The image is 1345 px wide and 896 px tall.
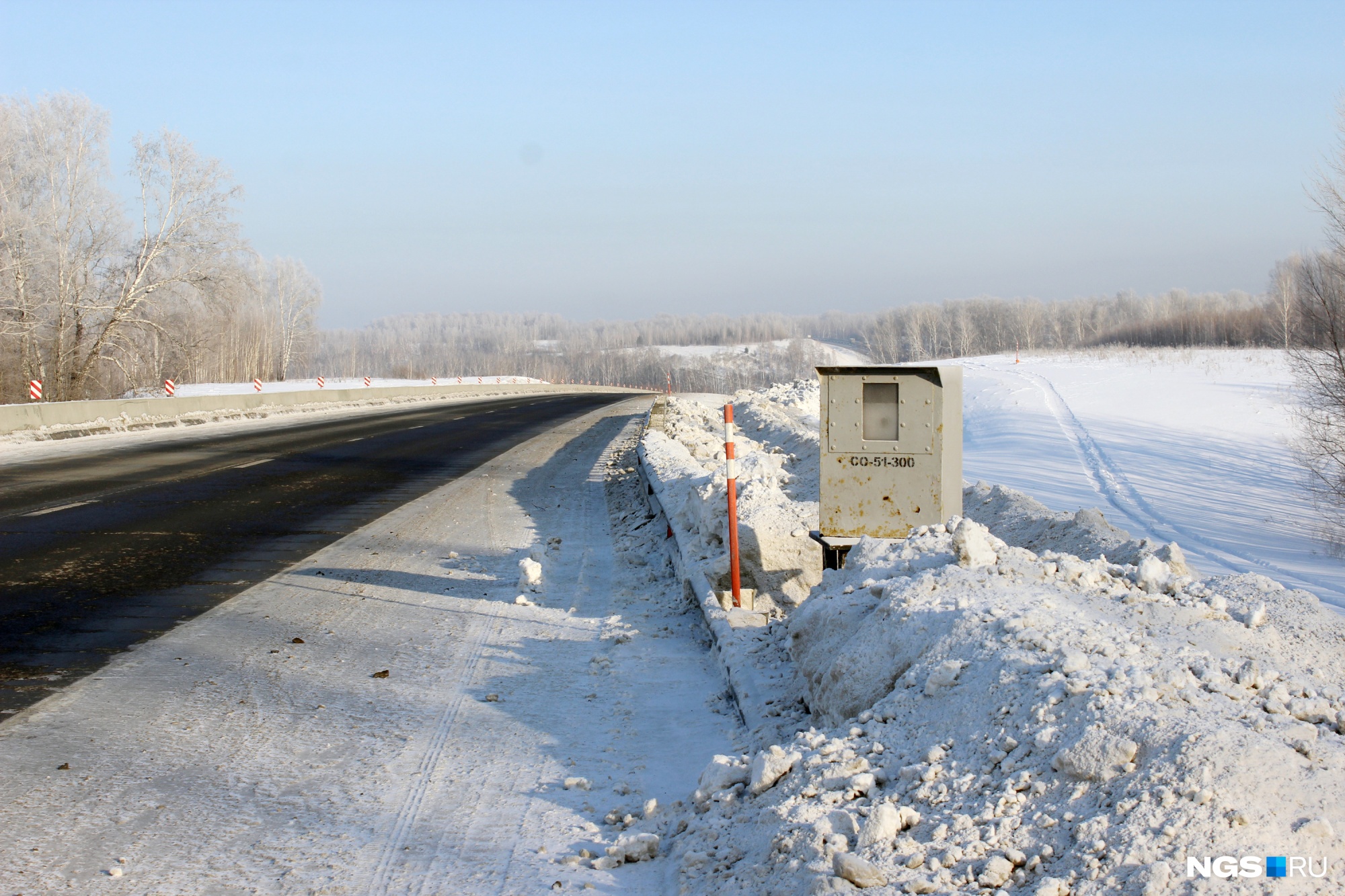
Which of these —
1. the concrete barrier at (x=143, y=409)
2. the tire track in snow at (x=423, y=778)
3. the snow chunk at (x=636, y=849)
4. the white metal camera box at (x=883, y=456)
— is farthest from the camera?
the concrete barrier at (x=143, y=409)

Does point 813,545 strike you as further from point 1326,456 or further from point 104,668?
point 1326,456

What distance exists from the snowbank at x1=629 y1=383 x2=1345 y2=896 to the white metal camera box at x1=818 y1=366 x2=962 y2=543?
4.95 ft

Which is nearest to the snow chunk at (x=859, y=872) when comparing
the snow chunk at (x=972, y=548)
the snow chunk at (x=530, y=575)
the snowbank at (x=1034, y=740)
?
the snowbank at (x=1034, y=740)

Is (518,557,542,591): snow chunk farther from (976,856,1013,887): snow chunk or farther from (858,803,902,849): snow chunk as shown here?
(976,856,1013,887): snow chunk

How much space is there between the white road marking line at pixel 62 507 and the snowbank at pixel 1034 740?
34.7ft

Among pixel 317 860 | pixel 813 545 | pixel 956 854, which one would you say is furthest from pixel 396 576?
pixel 956 854

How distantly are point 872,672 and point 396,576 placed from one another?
18.7ft

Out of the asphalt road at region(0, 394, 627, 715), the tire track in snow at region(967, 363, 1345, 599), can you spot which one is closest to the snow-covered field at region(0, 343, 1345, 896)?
the asphalt road at region(0, 394, 627, 715)

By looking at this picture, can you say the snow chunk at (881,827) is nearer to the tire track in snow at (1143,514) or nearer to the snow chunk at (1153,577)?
the snow chunk at (1153,577)

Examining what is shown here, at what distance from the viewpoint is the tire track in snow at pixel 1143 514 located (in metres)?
12.8

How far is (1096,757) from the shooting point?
3.30 meters

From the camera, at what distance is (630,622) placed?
25.6 feet

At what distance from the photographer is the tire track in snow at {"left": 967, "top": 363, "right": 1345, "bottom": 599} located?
1278 cm

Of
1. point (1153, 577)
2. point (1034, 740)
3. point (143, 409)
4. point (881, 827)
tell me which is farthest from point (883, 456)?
point (143, 409)
